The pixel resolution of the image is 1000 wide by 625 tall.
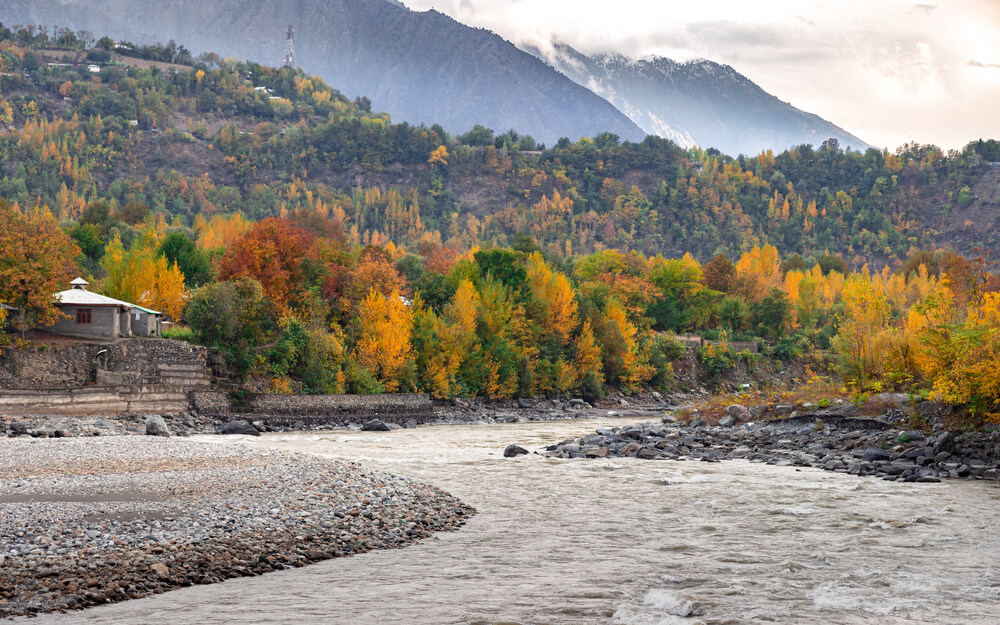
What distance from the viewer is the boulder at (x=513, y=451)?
35125 mm

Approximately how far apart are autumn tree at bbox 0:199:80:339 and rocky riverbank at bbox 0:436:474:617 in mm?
21770

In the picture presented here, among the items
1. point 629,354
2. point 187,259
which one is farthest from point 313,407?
point 629,354

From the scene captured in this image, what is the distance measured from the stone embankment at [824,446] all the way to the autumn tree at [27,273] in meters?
28.7

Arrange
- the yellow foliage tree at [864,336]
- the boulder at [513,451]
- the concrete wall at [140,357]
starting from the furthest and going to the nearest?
the concrete wall at [140,357]
the yellow foliage tree at [864,336]
the boulder at [513,451]

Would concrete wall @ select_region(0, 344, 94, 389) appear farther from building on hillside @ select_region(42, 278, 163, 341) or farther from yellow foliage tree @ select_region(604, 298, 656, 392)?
yellow foliage tree @ select_region(604, 298, 656, 392)

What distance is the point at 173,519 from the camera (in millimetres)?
16609

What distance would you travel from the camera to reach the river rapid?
1292 centimetres

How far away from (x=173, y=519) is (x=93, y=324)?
36.8 m

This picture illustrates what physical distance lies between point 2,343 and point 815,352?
271 feet

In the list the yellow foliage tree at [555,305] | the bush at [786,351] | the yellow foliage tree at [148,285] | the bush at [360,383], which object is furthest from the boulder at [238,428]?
the bush at [786,351]

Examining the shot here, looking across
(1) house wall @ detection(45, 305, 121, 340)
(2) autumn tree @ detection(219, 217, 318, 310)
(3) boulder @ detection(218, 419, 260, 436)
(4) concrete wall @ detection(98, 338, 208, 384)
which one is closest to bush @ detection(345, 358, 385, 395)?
(2) autumn tree @ detection(219, 217, 318, 310)

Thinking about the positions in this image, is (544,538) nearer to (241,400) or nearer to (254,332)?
(241,400)

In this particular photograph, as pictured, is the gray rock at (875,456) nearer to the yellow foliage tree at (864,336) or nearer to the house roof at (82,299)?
the yellow foliage tree at (864,336)

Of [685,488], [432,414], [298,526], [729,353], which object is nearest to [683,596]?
[298,526]
